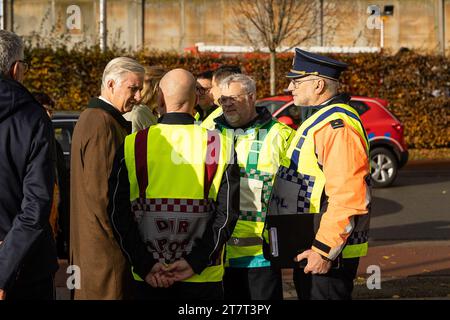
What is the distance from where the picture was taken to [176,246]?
4418mm

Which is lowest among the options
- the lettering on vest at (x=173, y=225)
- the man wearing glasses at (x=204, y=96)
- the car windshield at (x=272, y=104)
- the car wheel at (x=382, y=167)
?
the car wheel at (x=382, y=167)

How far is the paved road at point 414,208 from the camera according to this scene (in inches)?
462

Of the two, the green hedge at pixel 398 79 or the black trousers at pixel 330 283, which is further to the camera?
the green hedge at pixel 398 79

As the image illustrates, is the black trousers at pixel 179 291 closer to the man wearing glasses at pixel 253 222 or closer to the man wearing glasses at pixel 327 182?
the man wearing glasses at pixel 327 182

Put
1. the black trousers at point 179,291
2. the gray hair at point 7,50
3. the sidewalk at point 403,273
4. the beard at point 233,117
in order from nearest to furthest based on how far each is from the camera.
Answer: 1. the gray hair at point 7,50
2. the black trousers at point 179,291
3. the beard at point 233,117
4. the sidewalk at point 403,273

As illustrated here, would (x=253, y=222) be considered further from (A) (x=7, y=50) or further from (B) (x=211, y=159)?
(A) (x=7, y=50)

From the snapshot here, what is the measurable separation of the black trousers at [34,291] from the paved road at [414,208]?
7384 millimetres

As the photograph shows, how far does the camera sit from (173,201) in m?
4.36

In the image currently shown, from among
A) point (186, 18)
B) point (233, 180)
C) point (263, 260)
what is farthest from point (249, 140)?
point (186, 18)

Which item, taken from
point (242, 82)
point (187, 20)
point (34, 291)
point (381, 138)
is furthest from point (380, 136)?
point (187, 20)

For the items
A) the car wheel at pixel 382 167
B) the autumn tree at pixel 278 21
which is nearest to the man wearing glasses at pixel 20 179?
the car wheel at pixel 382 167

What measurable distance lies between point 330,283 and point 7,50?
2006 millimetres

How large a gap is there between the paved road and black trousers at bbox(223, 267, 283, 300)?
6.00m

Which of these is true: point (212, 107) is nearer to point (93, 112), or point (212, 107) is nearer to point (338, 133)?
point (93, 112)
